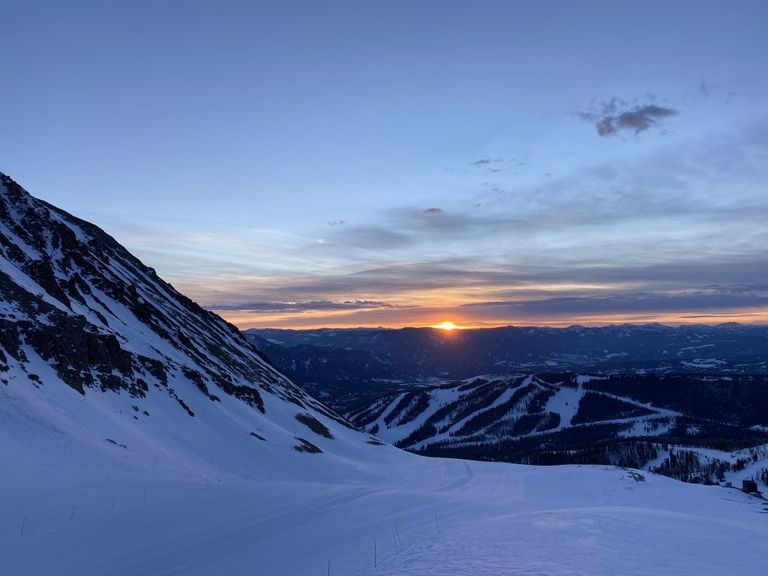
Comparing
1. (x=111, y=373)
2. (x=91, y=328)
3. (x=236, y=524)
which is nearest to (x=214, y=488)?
(x=236, y=524)

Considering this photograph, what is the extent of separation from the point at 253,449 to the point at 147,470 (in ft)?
86.0

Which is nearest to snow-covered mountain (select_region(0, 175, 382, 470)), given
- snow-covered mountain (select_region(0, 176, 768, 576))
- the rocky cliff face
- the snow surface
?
the rocky cliff face

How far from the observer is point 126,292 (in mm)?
100938

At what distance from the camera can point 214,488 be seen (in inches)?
1473

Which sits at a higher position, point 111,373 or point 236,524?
point 111,373

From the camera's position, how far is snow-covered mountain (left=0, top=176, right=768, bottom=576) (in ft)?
70.8

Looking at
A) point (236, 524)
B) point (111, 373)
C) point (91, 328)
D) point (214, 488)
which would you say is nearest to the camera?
point (236, 524)

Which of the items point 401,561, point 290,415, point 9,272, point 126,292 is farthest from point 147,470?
point 126,292

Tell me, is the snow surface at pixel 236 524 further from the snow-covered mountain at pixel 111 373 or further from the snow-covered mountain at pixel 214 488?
the snow-covered mountain at pixel 111 373

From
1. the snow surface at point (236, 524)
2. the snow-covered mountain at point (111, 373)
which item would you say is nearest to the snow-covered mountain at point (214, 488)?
the snow surface at point (236, 524)

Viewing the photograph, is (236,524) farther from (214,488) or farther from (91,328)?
(91,328)

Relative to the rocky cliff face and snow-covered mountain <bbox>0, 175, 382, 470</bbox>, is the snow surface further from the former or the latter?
the rocky cliff face

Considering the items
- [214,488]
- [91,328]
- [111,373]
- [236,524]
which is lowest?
[214,488]

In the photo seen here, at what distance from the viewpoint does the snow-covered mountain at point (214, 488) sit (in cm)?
2158
